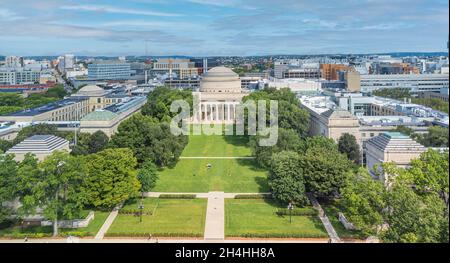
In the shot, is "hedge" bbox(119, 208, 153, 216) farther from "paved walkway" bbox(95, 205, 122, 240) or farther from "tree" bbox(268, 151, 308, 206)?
"tree" bbox(268, 151, 308, 206)

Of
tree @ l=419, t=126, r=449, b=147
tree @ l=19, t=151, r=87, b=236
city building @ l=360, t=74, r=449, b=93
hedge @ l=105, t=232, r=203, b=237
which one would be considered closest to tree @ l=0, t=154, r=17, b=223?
tree @ l=19, t=151, r=87, b=236

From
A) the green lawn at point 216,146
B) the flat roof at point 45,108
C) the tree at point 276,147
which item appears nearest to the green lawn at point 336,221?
the tree at point 276,147

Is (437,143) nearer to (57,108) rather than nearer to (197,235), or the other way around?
(197,235)

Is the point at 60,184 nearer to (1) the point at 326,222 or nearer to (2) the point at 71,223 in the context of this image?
(2) the point at 71,223

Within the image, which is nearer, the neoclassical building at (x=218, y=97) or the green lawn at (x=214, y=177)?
the green lawn at (x=214, y=177)

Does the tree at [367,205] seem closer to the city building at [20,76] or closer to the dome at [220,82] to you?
the dome at [220,82]

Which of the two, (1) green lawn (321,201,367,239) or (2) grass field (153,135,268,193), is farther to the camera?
(2) grass field (153,135,268,193)

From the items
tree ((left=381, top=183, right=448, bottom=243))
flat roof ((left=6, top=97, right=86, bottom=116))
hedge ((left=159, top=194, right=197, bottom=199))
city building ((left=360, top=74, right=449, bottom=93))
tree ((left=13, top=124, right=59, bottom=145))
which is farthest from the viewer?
city building ((left=360, top=74, right=449, bottom=93))
